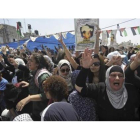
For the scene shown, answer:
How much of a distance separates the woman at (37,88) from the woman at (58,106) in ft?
1.49

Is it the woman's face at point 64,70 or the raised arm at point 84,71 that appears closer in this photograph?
the raised arm at point 84,71

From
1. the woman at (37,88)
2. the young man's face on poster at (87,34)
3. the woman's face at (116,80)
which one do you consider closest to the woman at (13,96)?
the woman at (37,88)

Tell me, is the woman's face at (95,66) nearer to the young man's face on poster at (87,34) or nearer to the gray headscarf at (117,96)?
the gray headscarf at (117,96)

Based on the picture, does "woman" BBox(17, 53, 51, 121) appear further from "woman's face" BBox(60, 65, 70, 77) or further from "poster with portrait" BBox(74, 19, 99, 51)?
"poster with portrait" BBox(74, 19, 99, 51)

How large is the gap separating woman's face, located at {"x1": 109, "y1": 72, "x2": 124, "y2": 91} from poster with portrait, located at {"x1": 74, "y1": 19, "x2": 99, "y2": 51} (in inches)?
61.5

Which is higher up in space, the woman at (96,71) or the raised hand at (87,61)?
the raised hand at (87,61)

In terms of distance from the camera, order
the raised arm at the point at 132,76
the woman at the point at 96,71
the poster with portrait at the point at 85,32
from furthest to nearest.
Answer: the poster with portrait at the point at 85,32
the woman at the point at 96,71
the raised arm at the point at 132,76

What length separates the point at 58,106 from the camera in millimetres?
1271

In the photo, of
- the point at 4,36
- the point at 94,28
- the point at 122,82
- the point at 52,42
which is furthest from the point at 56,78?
the point at 4,36

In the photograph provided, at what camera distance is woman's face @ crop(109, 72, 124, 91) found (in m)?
1.69

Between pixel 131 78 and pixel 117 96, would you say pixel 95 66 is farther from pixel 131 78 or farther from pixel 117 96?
pixel 117 96

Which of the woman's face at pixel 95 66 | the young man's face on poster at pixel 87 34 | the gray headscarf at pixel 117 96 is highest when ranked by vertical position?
the young man's face on poster at pixel 87 34

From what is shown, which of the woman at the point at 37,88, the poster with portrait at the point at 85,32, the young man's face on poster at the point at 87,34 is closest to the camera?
→ the woman at the point at 37,88

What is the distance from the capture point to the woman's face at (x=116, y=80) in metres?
1.69
